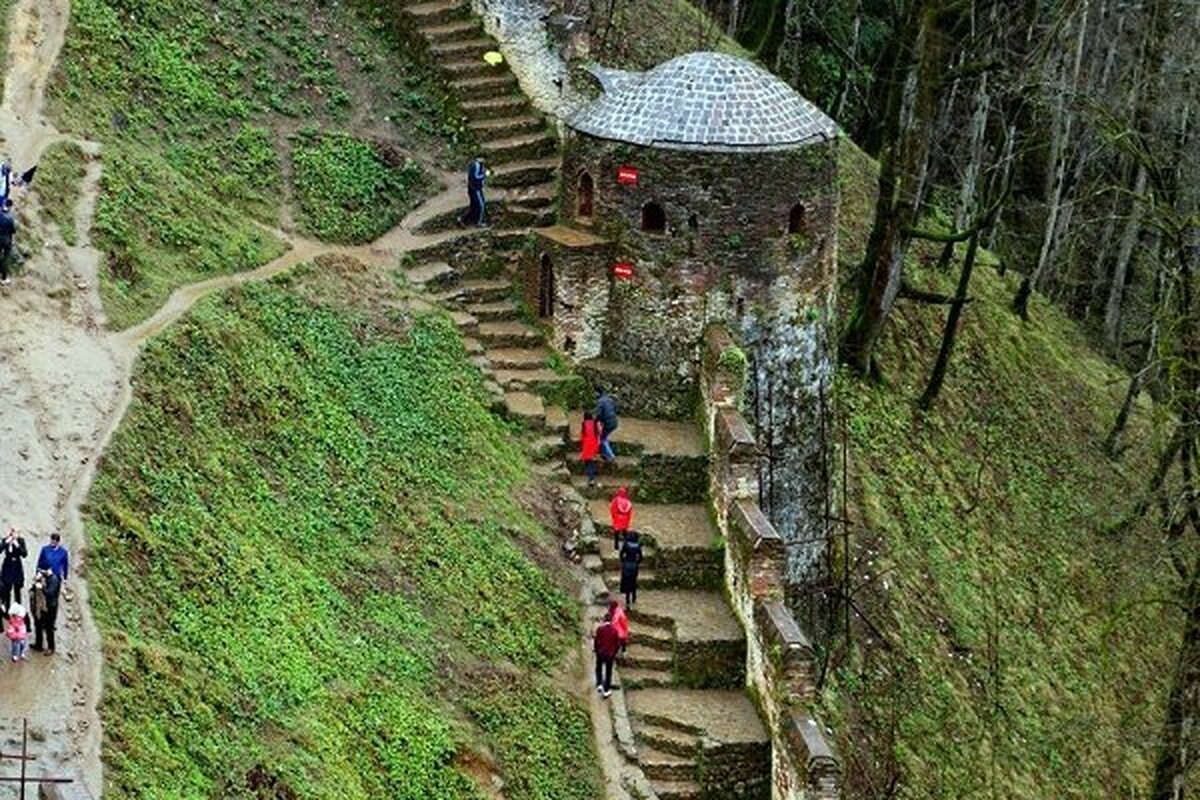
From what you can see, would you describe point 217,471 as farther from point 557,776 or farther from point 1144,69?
point 1144,69

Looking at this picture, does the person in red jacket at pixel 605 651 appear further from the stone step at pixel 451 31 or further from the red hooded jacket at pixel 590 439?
the stone step at pixel 451 31

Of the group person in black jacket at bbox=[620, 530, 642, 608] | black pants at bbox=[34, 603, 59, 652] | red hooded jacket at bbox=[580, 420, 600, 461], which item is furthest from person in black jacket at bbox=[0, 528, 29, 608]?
red hooded jacket at bbox=[580, 420, 600, 461]

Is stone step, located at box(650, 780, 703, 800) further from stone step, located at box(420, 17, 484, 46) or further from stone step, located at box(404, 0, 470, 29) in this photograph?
stone step, located at box(404, 0, 470, 29)

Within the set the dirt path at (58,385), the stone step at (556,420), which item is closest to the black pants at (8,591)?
the dirt path at (58,385)

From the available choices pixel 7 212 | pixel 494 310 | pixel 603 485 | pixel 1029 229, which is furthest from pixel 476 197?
pixel 1029 229

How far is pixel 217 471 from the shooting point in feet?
82.3

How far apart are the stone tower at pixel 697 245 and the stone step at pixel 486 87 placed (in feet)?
13.7

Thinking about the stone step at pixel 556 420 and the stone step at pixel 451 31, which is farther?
the stone step at pixel 451 31

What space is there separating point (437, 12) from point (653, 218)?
8322mm

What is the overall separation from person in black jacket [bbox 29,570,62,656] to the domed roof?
1263 cm

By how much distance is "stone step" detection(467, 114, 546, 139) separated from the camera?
1379 inches

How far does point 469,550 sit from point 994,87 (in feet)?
61.9

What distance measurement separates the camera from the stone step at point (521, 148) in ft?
114

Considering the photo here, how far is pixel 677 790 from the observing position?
83.5 ft
